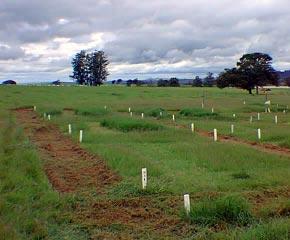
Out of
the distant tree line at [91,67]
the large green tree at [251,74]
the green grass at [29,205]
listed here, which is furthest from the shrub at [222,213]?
the distant tree line at [91,67]

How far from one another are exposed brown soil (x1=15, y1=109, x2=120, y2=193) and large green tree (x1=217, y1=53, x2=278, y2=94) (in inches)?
2451

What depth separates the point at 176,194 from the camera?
11.8 meters

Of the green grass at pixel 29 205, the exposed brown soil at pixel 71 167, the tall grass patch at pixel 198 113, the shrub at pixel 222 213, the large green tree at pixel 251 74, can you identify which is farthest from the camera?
the large green tree at pixel 251 74

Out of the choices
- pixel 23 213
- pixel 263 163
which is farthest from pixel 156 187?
pixel 263 163

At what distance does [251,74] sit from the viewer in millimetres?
83438

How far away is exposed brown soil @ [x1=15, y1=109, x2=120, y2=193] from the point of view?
13.5 meters

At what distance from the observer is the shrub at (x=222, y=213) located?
9.25 meters

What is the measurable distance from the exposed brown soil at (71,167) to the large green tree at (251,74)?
2451 inches

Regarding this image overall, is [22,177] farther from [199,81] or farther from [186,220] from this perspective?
[199,81]

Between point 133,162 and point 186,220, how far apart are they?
279 inches

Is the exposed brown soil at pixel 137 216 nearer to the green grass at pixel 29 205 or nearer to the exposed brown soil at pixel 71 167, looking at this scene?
the green grass at pixel 29 205

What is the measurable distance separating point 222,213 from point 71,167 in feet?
26.5

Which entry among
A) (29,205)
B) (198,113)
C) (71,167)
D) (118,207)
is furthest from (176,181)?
(198,113)

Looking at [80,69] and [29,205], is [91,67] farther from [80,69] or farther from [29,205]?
[29,205]
